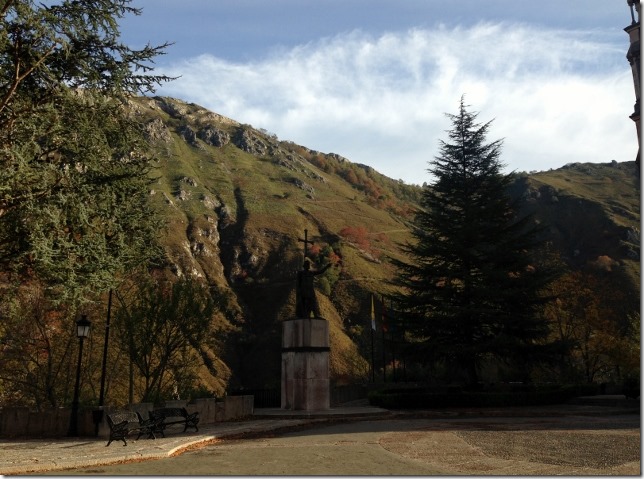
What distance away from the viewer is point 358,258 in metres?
91.8

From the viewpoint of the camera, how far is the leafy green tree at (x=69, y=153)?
11.4m

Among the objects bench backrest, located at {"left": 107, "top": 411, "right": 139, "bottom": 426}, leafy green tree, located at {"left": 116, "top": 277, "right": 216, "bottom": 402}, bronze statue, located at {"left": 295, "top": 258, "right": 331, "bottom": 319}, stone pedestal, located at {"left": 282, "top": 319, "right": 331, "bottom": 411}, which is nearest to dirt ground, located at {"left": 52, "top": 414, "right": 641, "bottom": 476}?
bench backrest, located at {"left": 107, "top": 411, "right": 139, "bottom": 426}

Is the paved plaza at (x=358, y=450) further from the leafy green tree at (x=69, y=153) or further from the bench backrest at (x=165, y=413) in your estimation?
the leafy green tree at (x=69, y=153)

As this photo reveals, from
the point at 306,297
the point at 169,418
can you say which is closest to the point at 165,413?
the point at 169,418

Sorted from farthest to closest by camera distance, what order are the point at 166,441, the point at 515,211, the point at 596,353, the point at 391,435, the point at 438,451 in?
the point at 596,353, the point at 515,211, the point at 391,435, the point at 166,441, the point at 438,451

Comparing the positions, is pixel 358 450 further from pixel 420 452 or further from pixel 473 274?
pixel 473 274

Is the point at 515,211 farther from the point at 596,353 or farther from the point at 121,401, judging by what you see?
the point at 121,401

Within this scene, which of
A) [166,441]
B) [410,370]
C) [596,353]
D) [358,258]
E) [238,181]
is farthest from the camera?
[238,181]

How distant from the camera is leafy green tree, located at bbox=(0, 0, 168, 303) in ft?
37.5

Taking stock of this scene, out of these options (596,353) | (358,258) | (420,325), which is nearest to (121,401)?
(420,325)

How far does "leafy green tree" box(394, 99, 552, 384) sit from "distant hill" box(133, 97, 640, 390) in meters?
16.6

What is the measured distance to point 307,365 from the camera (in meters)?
20.3

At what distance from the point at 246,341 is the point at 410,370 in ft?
122

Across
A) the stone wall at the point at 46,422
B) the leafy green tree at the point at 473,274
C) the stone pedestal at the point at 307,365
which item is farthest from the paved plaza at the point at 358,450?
the leafy green tree at the point at 473,274
